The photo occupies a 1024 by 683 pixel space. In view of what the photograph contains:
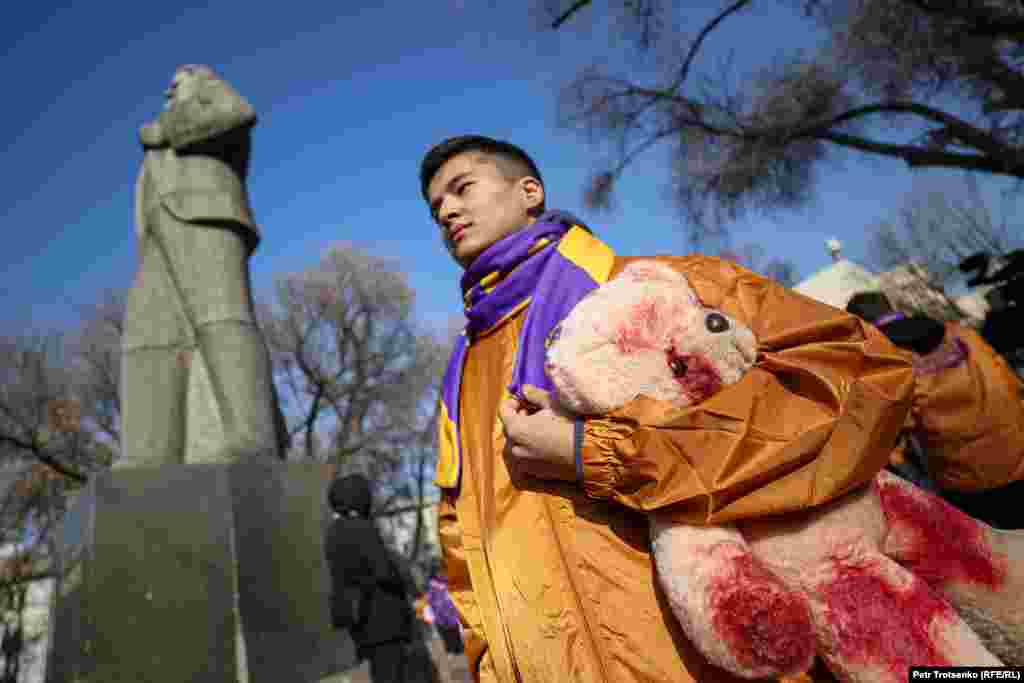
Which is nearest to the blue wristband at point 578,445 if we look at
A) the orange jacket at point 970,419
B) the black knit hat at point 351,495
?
the orange jacket at point 970,419

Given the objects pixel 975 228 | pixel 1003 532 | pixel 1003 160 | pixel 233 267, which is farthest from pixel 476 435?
pixel 975 228

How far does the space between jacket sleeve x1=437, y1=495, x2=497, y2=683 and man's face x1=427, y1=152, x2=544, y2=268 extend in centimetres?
71

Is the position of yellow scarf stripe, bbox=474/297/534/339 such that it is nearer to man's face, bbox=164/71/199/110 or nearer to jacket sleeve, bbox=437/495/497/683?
jacket sleeve, bbox=437/495/497/683

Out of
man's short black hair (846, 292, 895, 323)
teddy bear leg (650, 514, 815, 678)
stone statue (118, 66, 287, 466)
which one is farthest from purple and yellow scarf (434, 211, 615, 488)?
stone statue (118, 66, 287, 466)

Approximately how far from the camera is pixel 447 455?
1.72 meters

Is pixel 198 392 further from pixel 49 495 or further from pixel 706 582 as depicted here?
pixel 49 495

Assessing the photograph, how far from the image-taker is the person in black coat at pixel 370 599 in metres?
4.02

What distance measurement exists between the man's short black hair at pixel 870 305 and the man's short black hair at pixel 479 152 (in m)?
2.04

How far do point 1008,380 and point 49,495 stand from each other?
16.9 meters

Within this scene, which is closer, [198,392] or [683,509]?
[683,509]

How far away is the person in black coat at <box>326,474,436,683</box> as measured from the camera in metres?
4.02

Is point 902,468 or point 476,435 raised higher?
point 476,435

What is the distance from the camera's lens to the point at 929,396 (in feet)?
7.84

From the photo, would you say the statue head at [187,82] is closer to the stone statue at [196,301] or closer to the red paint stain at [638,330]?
the stone statue at [196,301]
